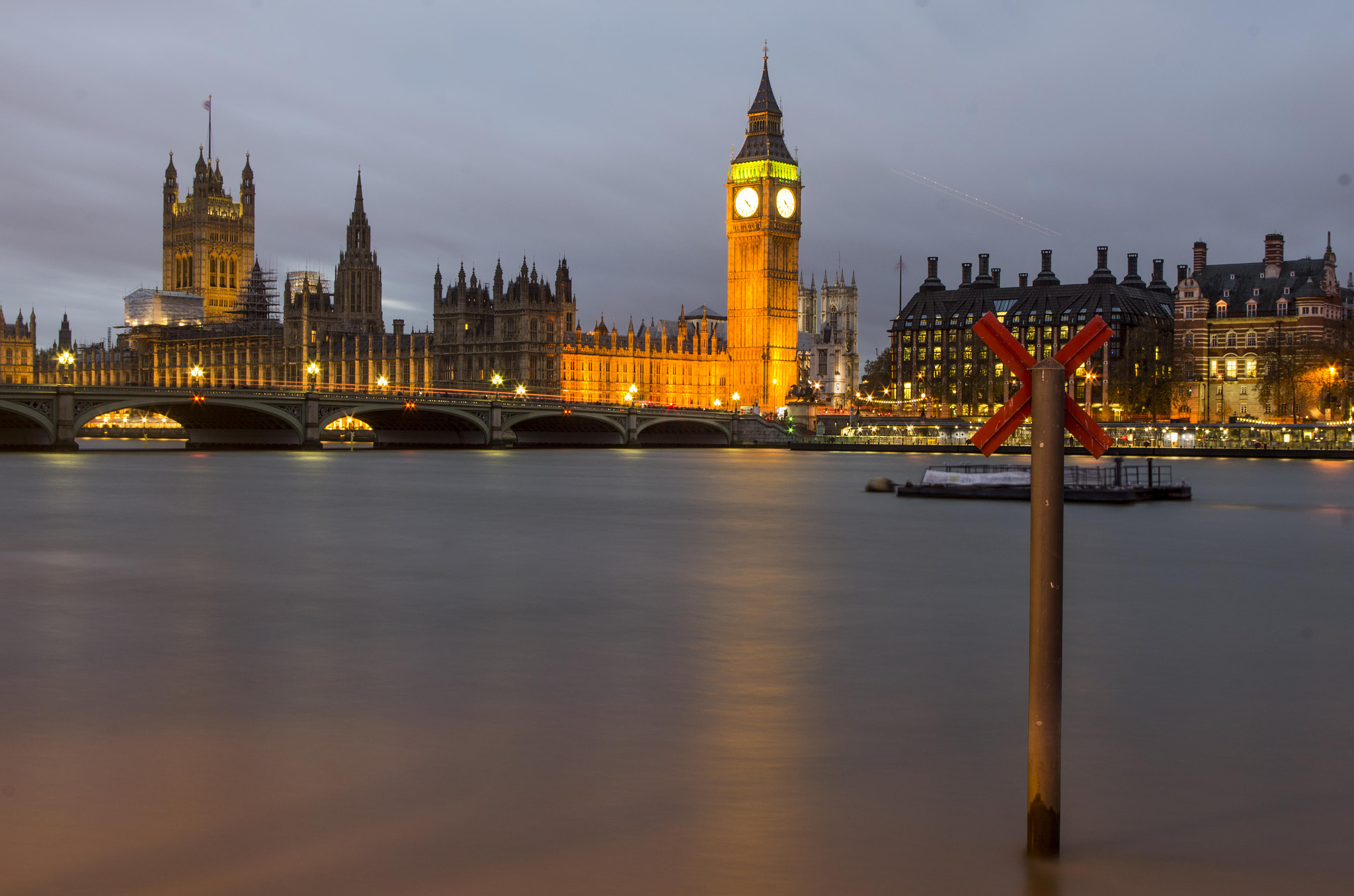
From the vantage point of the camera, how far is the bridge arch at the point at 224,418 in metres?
65.9

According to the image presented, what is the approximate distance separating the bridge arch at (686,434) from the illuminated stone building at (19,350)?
81.3m

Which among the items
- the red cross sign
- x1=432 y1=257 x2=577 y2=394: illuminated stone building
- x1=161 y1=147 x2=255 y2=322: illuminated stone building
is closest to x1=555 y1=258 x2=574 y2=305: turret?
x1=432 y1=257 x2=577 y2=394: illuminated stone building

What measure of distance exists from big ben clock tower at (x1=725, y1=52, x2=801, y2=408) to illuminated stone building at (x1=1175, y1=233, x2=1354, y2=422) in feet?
132

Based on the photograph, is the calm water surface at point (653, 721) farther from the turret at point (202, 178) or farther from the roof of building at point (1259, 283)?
the turret at point (202, 178)

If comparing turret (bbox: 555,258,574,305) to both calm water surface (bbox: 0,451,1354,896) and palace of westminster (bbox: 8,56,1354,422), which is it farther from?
calm water surface (bbox: 0,451,1354,896)

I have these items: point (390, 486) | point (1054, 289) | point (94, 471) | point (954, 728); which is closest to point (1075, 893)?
point (954, 728)

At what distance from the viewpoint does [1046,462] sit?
5996 millimetres

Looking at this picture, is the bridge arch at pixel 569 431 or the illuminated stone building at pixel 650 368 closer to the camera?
the bridge arch at pixel 569 431

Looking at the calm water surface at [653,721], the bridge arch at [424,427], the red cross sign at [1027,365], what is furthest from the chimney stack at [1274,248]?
the red cross sign at [1027,365]

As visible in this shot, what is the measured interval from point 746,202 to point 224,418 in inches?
2470

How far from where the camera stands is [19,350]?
510 ft

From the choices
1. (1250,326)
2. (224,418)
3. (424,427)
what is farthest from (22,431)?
(1250,326)

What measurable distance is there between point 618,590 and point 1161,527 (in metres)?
15.9

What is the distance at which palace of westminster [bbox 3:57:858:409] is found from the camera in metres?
118
